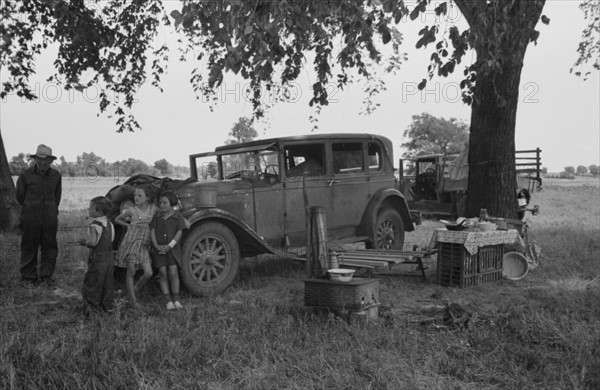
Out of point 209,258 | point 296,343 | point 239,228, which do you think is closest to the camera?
point 296,343

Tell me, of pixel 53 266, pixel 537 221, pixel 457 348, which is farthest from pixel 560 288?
pixel 537 221

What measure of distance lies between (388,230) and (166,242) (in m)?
3.91

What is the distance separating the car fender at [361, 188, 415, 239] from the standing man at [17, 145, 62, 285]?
13.6 ft

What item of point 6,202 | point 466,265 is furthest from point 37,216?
point 466,265

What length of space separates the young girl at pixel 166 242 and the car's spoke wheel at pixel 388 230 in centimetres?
338

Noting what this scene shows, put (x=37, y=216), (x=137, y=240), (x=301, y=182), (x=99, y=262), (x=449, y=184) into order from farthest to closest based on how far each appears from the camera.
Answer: (x=449, y=184), (x=301, y=182), (x=37, y=216), (x=137, y=240), (x=99, y=262)

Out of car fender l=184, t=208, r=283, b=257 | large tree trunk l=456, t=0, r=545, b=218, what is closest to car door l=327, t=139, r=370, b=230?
car fender l=184, t=208, r=283, b=257

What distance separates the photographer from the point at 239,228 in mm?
5992

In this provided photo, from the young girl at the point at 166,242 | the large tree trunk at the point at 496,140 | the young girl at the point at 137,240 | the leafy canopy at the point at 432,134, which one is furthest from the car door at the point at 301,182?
the leafy canopy at the point at 432,134

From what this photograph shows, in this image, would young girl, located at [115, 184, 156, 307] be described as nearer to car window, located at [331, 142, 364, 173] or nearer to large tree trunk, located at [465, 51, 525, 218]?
car window, located at [331, 142, 364, 173]

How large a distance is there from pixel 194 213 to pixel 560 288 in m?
4.23

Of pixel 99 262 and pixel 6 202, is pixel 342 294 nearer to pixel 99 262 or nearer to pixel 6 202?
pixel 99 262

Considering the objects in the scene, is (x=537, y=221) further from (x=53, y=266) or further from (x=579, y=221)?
(x=53, y=266)

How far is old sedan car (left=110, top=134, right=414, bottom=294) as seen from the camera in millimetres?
5766
